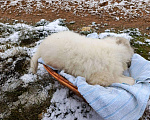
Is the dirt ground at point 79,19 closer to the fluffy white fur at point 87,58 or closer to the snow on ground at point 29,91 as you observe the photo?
the snow on ground at point 29,91

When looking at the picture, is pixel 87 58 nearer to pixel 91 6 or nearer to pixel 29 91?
pixel 29 91

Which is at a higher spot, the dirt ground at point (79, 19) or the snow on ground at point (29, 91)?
the dirt ground at point (79, 19)

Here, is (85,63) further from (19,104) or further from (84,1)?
(84,1)

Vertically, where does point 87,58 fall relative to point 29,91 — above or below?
above

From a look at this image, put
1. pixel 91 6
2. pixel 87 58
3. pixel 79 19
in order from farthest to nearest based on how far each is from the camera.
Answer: pixel 91 6
pixel 79 19
pixel 87 58

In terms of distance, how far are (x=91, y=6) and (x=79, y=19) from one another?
1.41 m

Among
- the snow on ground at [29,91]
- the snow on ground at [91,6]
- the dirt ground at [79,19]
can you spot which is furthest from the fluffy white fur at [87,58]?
the snow on ground at [91,6]

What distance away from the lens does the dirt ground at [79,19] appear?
5.11m

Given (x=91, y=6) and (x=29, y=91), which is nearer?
(x=29, y=91)

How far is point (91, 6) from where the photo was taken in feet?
22.2

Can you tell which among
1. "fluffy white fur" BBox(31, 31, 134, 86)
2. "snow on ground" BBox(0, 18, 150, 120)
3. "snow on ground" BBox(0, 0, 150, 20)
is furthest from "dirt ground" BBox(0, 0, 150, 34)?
"fluffy white fur" BBox(31, 31, 134, 86)

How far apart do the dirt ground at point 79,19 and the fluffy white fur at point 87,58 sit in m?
2.87

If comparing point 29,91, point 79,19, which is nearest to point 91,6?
point 79,19

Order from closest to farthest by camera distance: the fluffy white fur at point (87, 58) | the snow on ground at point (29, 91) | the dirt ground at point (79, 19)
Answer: the fluffy white fur at point (87, 58) < the snow on ground at point (29, 91) < the dirt ground at point (79, 19)
